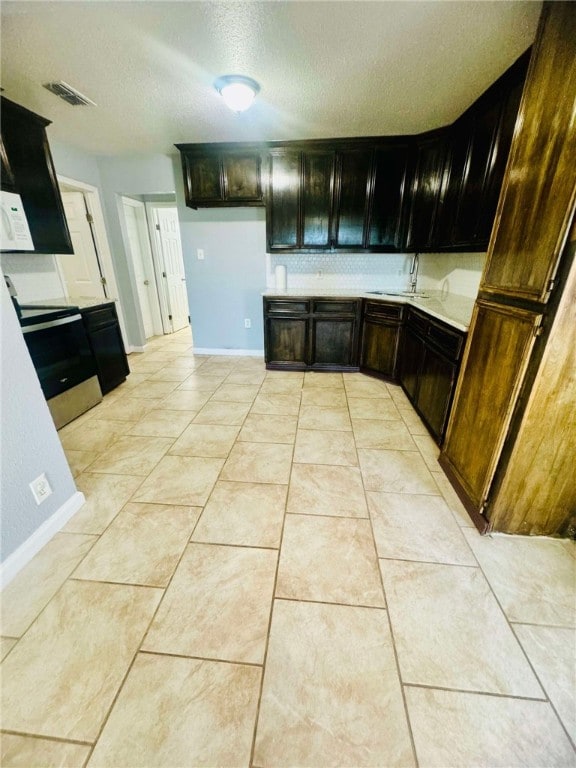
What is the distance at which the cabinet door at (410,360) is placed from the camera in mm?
2709

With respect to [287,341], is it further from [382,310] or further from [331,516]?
[331,516]

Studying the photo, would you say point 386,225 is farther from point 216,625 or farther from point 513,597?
point 216,625

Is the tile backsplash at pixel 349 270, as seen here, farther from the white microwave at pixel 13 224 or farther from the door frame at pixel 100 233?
the white microwave at pixel 13 224

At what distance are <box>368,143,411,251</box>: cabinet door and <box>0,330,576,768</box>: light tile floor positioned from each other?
2586 mm

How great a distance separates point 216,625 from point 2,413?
1231mm

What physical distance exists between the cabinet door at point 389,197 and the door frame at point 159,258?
3135 mm

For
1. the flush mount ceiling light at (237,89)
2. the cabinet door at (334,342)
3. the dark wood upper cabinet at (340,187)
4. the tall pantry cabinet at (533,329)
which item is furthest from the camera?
the cabinet door at (334,342)

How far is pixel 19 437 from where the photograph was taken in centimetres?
135

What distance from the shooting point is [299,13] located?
1.54m

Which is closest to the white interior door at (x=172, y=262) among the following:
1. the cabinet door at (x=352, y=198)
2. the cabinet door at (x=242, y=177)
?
the cabinet door at (x=242, y=177)

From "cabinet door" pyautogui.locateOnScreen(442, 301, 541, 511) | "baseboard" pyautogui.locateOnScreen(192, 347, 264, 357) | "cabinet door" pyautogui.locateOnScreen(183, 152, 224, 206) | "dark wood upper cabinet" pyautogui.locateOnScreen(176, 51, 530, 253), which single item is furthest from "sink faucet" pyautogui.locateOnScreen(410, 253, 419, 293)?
"cabinet door" pyautogui.locateOnScreen(183, 152, 224, 206)

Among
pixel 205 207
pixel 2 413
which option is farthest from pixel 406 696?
pixel 205 207

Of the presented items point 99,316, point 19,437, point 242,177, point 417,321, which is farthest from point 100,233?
point 417,321

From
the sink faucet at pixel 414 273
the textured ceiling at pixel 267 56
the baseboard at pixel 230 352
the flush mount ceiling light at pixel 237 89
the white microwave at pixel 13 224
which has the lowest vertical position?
the baseboard at pixel 230 352
